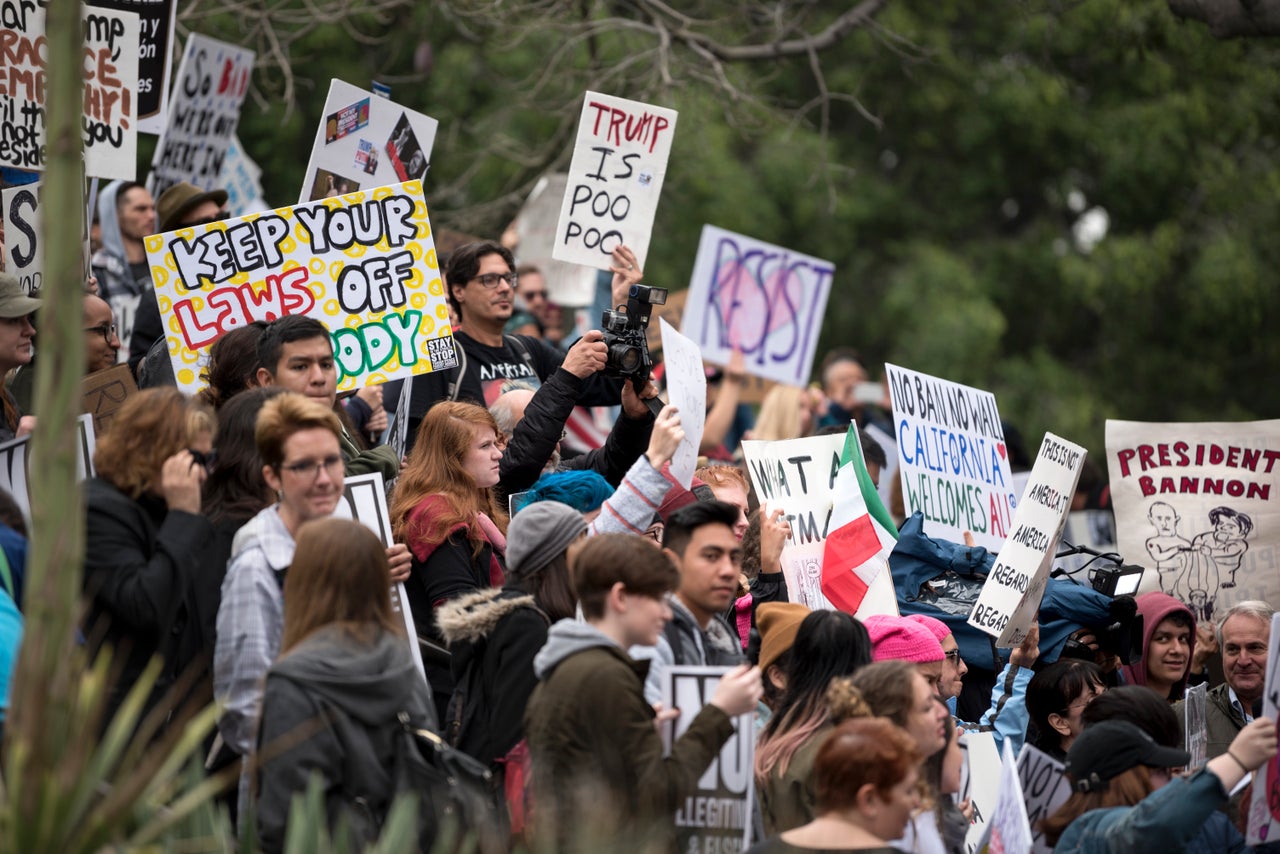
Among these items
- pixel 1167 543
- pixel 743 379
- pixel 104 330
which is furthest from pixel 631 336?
pixel 743 379

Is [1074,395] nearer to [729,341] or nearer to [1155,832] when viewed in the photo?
[729,341]

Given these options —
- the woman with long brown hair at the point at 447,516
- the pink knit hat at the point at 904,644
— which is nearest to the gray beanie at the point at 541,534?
the woman with long brown hair at the point at 447,516

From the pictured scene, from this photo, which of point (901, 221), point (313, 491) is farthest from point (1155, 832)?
point (901, 221)

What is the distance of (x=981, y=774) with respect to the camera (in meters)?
5.96

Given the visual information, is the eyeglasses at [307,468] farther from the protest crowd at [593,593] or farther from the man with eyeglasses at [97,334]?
the man with eyeglasses at [97,334]

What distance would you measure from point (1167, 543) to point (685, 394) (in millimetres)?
3368

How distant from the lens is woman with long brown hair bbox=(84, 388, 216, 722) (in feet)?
14.8

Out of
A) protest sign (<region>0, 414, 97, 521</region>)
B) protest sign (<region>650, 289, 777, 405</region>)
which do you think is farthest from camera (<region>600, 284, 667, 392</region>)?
protest sign (<region>650, 289, 777, 405</region>)

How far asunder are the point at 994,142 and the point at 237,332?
16666mm

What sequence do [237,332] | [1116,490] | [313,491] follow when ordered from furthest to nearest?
[1116,490]
[237,332]
[313,491]

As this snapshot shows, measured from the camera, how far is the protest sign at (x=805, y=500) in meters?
6.51

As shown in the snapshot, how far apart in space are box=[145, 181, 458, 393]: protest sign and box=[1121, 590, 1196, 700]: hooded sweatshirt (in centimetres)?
303

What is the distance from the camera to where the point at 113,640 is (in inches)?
182

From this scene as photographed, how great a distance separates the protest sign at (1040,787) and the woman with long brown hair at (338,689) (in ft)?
6.75
